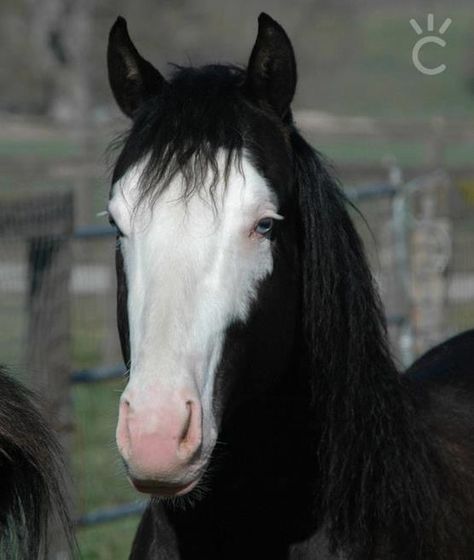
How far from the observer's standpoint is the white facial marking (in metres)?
2.86

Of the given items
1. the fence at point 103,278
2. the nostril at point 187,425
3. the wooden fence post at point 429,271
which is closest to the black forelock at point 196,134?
the nostril at point 187,425

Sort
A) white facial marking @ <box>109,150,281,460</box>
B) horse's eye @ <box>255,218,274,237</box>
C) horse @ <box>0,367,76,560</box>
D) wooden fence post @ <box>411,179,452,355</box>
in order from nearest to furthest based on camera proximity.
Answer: white facial marking @ <box>109,150,281,460</box> < horse @ <box>0,367,76,560</box> < horse's eye @ <box>255,218,274,237</box> < wooden fence post @ <box>411,179,452,355</box>

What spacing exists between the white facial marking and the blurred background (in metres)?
0.46

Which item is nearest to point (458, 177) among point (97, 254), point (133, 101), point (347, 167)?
point (347, 167)

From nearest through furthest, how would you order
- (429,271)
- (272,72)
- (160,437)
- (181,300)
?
(160,437)
(181,300)
(272,72)
(429,271)

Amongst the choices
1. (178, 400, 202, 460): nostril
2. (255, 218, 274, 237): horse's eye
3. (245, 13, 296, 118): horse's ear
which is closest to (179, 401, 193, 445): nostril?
(178, 400, 202, 460): nostril

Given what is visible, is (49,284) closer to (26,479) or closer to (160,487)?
(26,479)

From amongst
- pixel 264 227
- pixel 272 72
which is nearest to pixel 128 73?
pixel 272 72

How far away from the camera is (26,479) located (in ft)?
9.96

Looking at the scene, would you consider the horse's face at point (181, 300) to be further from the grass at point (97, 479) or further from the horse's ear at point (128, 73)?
the grass at point (97, 479)

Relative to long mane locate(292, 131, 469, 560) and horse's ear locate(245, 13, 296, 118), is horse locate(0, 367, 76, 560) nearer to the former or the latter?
long mane locate(292, 131, 469, 560)

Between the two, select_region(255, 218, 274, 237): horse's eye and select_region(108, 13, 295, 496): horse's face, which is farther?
select_region(255, 218, 274, 237): horse's eye

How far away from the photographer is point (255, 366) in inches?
124

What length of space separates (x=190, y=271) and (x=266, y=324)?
0.93 feet
